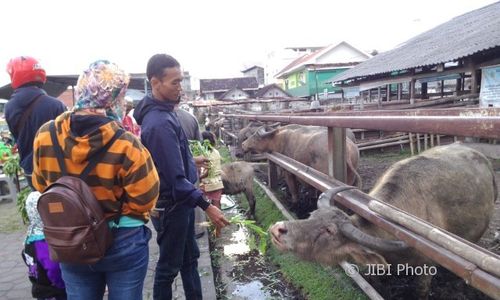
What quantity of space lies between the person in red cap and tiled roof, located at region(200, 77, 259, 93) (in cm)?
4227

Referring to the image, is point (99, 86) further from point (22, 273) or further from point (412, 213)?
point (22, 273)

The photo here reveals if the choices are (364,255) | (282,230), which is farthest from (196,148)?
(364,255)

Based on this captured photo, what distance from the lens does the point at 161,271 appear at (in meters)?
2.80

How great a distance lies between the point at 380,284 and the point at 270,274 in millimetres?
1293

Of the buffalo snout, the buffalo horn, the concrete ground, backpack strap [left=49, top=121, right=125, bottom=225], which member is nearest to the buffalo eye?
the buffalo snout

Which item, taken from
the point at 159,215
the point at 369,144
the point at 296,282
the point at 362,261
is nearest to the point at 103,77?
the point at 159,215

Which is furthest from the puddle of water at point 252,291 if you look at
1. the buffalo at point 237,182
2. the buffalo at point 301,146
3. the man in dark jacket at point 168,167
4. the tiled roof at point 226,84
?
the tiled roof at point 226,84

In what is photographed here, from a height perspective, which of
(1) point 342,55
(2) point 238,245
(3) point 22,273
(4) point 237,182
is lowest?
(2) point 238,245

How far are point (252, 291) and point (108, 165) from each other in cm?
267

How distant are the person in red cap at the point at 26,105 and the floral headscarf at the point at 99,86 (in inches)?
63.9

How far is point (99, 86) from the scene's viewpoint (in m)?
1.90

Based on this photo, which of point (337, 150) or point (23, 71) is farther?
point (337, 150)

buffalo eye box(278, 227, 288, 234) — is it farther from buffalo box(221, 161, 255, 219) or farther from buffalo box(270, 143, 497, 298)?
buffalo box(221, 161, 255, 219)

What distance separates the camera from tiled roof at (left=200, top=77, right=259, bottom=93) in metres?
45.5
